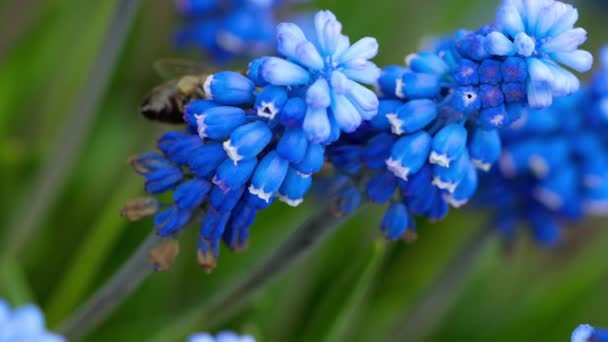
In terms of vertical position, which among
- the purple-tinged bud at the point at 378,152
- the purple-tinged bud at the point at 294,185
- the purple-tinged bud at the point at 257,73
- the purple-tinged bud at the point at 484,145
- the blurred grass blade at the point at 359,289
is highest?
the purple-tinged bud at the point at 484,145

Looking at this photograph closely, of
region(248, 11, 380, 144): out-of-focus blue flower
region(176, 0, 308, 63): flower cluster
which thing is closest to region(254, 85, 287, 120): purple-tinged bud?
region(248, 11, 380, 144): out-of-focus blue flower

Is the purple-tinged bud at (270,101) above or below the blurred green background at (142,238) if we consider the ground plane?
above

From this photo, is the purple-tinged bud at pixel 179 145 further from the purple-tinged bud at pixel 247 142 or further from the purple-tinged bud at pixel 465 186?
the purple-tinged bud at pixel 465 186

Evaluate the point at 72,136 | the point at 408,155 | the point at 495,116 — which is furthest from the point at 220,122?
the point at 72,136

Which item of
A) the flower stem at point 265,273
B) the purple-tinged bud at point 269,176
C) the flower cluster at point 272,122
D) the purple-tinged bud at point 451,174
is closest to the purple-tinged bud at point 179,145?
the flower cluster at point 272,122

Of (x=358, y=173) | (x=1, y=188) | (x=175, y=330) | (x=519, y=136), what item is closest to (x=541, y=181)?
(x=519, y=136)

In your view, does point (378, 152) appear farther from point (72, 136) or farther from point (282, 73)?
point (72, 136)

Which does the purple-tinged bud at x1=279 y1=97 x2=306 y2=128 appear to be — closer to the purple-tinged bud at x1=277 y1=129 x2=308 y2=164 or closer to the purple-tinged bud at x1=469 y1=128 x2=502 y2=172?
the purple-tinged bud at x1=277 y1=129 x2=308 y2=164
